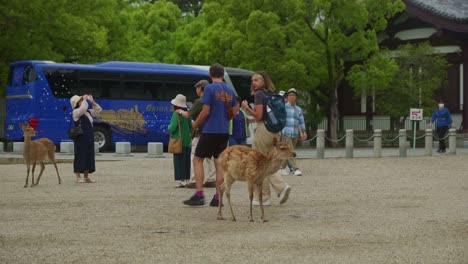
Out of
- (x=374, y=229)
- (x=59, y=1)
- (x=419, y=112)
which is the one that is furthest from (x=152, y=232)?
(x=59, y=1)

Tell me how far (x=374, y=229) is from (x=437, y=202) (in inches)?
123

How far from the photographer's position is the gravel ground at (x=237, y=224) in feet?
22.1

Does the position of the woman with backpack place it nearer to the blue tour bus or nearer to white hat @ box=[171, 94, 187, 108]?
white hat @ box=[171, 94, 187, 108]

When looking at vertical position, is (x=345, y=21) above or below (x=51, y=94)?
above

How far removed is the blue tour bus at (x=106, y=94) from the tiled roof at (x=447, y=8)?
9.96 metres

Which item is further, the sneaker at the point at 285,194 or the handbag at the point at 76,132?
the handbag at the point at 76,132

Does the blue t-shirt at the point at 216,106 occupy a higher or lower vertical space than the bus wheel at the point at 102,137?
higher

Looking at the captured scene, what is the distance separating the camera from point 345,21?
32.4 m

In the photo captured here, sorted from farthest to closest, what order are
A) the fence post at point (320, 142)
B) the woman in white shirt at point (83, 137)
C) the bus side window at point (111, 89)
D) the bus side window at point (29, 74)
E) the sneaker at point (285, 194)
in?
the bus side window at point (111, 89) → the bus side window at point (29, 74) → the fence post at point (320, 142) → the woman in white shirt at point (83, 137) → the sneaker at point (285, 194)

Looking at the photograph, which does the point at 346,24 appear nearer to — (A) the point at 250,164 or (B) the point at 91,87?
(B) the point at 91,87

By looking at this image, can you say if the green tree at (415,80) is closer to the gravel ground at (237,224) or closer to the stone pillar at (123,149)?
the stone pillar at (123,149)

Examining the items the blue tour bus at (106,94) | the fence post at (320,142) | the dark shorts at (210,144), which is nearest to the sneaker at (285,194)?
the dark shorts at (210,144)

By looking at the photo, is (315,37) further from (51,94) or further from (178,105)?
(178,105)

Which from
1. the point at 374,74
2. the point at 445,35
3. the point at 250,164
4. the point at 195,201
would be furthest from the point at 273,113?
the point at 445,35
